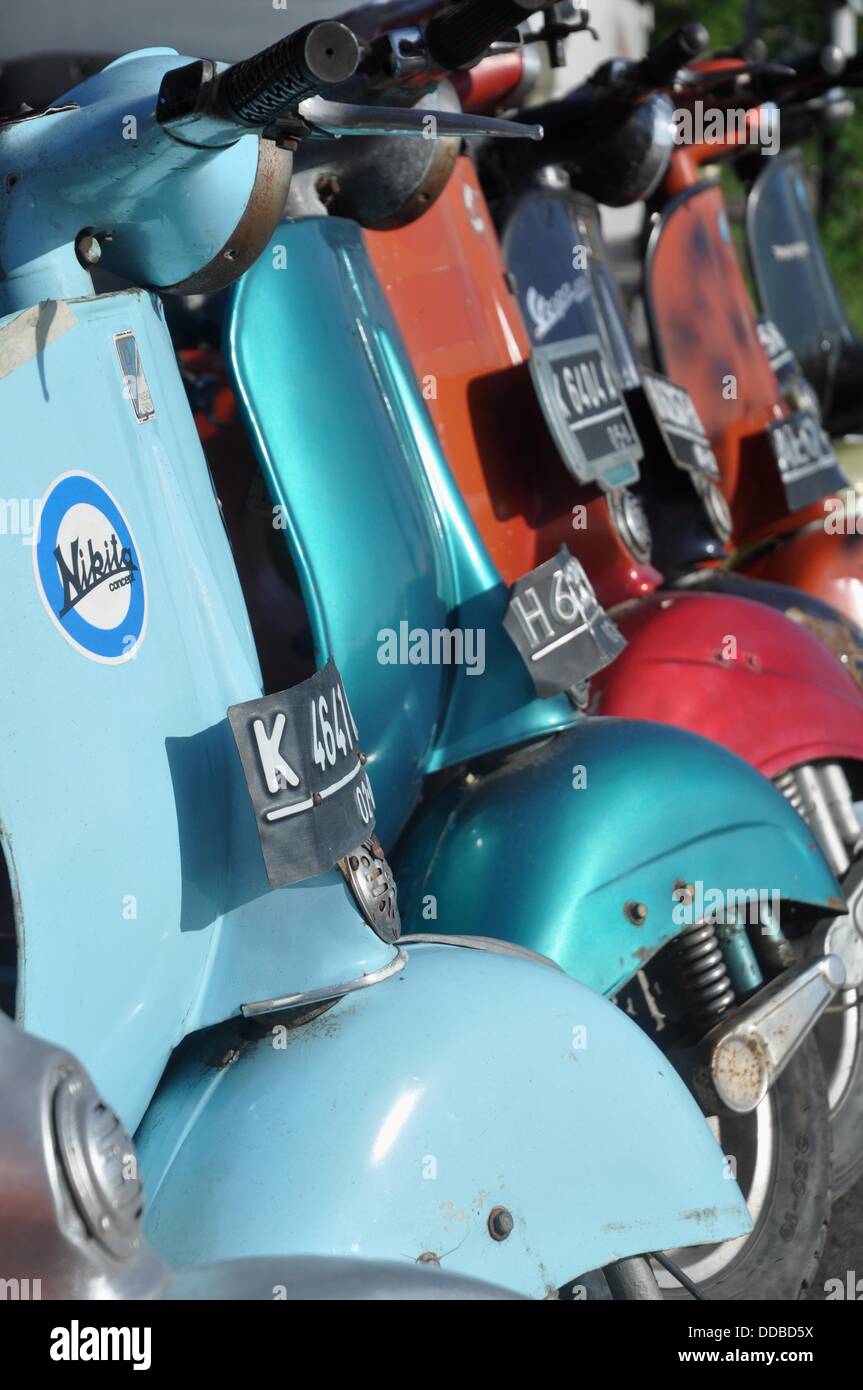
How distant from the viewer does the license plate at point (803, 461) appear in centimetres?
313

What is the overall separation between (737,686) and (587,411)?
0.47m

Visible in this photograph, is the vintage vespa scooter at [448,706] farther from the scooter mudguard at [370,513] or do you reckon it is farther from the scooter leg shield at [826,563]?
the scooter leg shield at [826,563]

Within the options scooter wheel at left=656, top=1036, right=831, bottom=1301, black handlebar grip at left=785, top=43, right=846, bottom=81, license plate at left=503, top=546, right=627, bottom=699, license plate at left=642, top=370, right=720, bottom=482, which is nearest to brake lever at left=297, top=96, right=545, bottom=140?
license plate at left=503, top=546, right=627, bottom=699

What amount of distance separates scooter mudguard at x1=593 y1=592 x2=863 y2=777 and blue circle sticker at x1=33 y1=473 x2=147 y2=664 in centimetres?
103

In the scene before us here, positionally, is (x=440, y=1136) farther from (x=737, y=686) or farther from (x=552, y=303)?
(x=552, y=303)

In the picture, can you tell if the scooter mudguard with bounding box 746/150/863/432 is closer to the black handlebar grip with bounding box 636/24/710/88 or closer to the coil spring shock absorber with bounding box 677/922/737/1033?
the black handlebar grip with bounding box 636/24/710/88

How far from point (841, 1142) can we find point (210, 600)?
1220 mm

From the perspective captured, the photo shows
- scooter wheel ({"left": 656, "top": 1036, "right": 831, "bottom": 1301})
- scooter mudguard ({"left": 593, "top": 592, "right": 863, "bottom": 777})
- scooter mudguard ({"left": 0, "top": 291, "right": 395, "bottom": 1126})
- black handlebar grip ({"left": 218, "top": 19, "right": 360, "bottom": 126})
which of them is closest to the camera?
black handlebar grip ({"left": 218, "top": 19, "right": 360, "bottom": 126})

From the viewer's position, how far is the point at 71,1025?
3.83 ft

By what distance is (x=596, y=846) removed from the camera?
5.63ft

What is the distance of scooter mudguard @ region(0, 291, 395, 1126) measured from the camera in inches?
45.3

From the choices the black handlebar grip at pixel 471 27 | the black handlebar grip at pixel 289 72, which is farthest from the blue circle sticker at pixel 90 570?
the black handlebar grip at pixel 471 27

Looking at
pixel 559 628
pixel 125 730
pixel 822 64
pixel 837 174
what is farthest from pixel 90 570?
pixel 837 174

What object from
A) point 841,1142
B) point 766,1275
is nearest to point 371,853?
point 766,1275
